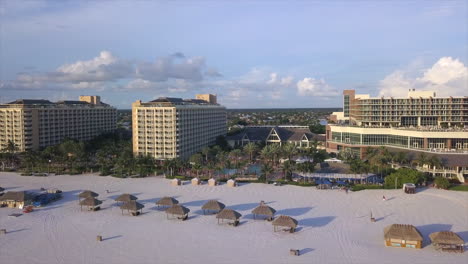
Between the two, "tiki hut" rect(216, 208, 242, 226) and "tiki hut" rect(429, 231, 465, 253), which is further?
"tiki hut" rect(216, 208, 242, 226)

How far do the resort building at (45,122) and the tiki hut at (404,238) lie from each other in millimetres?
85312

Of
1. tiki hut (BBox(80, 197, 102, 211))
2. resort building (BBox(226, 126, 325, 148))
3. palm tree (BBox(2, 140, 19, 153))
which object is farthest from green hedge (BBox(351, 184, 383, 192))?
palm tree (BBox(2, 140, 19, 153))

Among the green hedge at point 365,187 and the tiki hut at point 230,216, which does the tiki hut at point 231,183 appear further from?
the tiki hut at point 230,216

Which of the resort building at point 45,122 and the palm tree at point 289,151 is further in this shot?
the resort building at point 45,122

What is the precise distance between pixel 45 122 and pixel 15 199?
182 ft

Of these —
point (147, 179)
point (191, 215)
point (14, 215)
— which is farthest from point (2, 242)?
point (147, 179)

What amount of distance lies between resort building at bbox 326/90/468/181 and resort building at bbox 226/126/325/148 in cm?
1001

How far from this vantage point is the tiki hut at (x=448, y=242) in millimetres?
31797

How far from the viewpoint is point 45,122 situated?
96.6m

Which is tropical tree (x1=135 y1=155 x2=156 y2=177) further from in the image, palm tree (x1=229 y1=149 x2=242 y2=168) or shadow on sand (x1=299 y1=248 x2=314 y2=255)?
shadow on sand (x1=299 y1=248 x2=314 y2=255)

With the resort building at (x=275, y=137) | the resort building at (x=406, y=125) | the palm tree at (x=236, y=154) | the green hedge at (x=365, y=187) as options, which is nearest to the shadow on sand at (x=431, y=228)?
the green hedge at (x=365, y=187)

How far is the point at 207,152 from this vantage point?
253 feet

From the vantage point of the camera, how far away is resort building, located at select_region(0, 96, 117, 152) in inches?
3573

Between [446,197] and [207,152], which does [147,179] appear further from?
[446,197]
